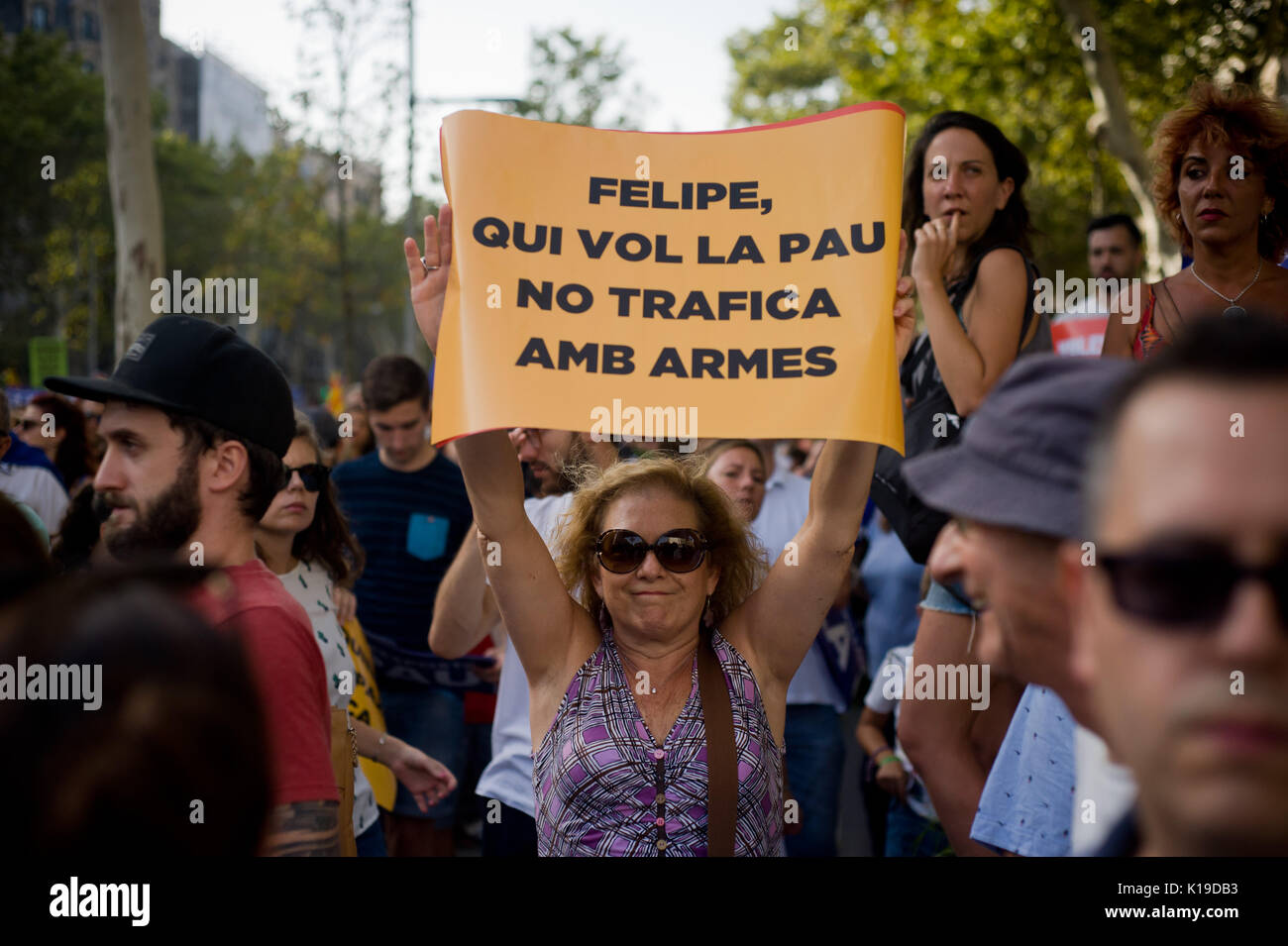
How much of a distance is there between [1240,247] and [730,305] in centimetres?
167

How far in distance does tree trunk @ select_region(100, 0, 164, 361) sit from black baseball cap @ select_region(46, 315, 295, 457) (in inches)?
296

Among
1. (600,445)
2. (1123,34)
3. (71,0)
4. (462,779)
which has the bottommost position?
(462,779)

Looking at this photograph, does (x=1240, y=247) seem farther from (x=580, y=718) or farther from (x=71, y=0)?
(x=71, y=0)

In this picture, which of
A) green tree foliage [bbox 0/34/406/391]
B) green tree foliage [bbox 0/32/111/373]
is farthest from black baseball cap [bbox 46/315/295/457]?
green tree foliage [bbox 0/32/111/373]

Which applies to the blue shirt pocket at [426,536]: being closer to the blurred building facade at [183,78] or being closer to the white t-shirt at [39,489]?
the white t-shirt at [39,489]

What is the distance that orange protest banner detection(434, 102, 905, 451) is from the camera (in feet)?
8.97

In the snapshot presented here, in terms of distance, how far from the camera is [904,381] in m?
3.89

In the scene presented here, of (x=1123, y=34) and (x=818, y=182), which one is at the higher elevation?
(x=1123, y=34)

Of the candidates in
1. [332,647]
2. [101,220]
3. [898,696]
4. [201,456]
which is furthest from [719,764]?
[101,220]

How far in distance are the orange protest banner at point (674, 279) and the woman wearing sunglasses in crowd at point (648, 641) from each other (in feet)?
0.60

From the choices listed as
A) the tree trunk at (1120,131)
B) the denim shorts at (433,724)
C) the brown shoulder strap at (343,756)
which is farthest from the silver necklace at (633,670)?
the tree trunk at (1120,131)

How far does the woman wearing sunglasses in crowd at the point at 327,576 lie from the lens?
3.67 metres

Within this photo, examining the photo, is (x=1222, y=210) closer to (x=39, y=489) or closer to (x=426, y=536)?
(x=426, y=536)

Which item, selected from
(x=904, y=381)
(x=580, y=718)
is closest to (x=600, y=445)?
(x=904, y=381)
